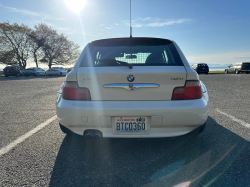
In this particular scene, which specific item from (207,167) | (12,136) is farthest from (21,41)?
(207,167)

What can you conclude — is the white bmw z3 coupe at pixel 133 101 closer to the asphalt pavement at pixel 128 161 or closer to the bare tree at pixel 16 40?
the asphalt pavement at pixel 128 161

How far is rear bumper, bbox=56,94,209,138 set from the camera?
7.10 feet

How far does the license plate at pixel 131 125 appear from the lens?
2.21m

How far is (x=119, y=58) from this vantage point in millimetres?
2719

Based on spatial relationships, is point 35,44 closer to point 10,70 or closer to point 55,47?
point 55,47

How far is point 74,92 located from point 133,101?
0.72m

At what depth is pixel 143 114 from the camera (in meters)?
2.16

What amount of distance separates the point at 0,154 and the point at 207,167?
8.44 feet

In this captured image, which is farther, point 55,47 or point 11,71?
point 55,47

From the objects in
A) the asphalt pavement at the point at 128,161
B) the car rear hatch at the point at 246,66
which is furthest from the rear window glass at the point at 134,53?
the car rear hatch at the point at 246,66

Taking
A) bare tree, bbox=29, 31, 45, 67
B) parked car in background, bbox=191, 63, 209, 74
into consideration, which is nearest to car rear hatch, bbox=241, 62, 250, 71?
parked car in background, bbox=191, 63, 209, 74

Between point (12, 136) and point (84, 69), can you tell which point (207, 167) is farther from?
point (12, 136)

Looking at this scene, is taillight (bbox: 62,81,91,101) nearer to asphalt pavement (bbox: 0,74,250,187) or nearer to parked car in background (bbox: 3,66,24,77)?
asphalt pavement (bbox: 0,74,250,187)

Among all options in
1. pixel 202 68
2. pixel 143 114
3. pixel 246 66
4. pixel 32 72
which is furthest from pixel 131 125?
pixel 246 66
